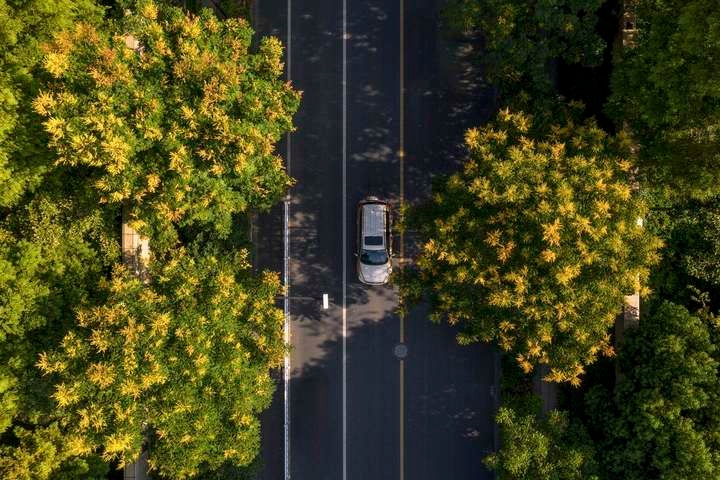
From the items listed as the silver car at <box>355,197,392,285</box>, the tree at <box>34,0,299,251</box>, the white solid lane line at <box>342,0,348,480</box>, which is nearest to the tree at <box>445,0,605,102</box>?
the white solid lane line at <box>342,0,348,480</box>

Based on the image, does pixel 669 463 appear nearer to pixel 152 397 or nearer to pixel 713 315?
pixel 713 315

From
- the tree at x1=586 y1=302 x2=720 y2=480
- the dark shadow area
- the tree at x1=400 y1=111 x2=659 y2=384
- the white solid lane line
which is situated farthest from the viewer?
the white solid lane line

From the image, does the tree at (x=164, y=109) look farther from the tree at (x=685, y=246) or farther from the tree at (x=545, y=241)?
the tree at (x=685, y=246)

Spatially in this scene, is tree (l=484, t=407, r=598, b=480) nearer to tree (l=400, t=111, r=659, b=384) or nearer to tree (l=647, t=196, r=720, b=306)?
tree (l=400, t=111, r=659, b=384)

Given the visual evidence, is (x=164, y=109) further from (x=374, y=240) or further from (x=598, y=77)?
(x=598, y=77)

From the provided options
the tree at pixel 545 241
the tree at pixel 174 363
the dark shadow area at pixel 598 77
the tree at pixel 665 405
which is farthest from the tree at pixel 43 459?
the dark shadow area at pixel 598 77

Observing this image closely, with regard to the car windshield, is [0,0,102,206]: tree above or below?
above
